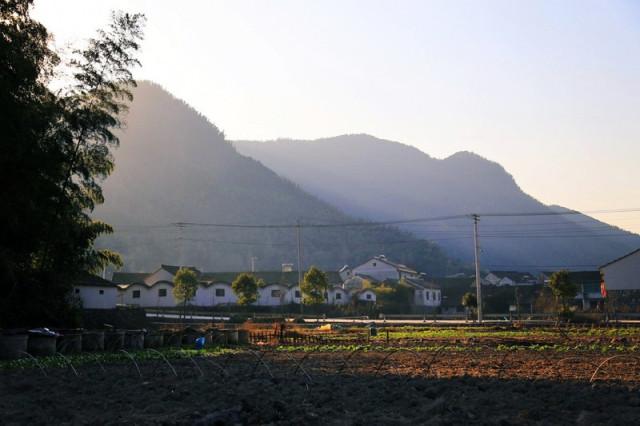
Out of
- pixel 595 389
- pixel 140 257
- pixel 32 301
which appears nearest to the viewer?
pixel 595 389

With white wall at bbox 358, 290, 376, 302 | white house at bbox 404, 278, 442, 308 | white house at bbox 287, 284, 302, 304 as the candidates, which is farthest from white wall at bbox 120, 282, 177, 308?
white house at bbox 404, 278, 442, 308

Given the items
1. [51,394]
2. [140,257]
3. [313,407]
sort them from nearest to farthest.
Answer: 1. [313,407]
2. [51,394]
3. [140,257]

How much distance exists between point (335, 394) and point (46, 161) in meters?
14.9

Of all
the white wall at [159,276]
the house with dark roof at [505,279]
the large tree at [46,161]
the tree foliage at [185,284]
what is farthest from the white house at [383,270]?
the large tree at [46,161]

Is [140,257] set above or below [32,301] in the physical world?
above

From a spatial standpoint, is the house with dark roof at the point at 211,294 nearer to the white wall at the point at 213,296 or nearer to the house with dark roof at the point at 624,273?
the white wall at the point at 213,296

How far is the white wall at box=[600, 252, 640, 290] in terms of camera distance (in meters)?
56.6

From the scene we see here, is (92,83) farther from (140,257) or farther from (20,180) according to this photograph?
(140,257)

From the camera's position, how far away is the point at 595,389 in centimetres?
1195

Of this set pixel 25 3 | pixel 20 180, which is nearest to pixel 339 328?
pixel 20 180

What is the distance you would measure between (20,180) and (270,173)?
6526 inches

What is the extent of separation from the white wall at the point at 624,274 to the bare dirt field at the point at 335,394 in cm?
4279

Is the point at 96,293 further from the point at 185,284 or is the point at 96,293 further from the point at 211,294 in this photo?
the point at 211,294

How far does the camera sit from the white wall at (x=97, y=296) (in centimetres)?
4238
